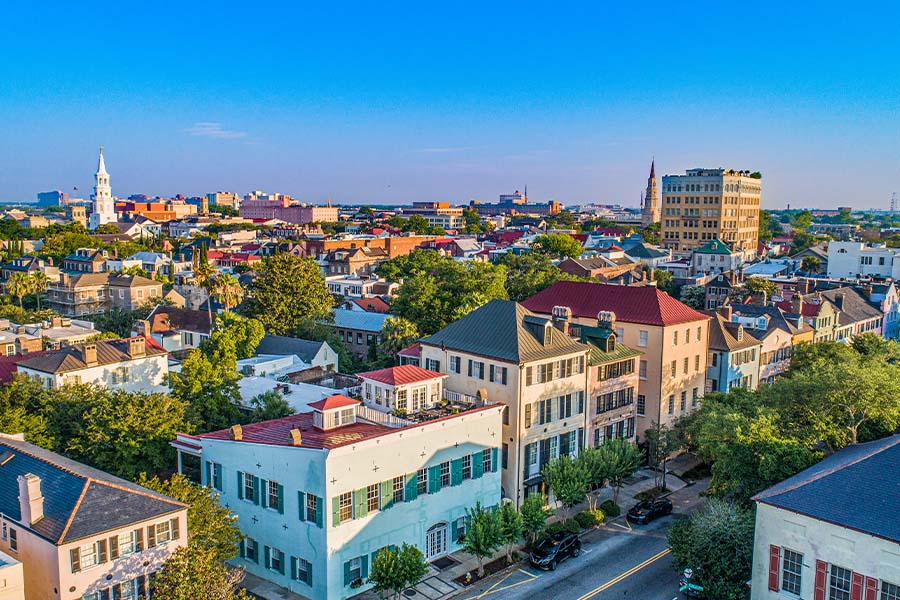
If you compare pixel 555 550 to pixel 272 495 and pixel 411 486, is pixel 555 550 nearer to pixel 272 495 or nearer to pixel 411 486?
pixel 411 486

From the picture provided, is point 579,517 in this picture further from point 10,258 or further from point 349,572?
point 10,258

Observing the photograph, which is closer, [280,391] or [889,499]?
[889,499]

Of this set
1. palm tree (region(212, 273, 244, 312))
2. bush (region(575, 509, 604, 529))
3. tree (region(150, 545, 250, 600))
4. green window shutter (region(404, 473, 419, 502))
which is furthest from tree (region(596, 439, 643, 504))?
palm tree (region(212, 273, 244, 312))

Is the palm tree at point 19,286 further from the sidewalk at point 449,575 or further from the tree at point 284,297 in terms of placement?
the sidewalk at point 449,575

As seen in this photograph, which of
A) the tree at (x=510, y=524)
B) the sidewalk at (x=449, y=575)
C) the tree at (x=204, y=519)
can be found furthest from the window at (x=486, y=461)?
the tree at (x=204, y=519)

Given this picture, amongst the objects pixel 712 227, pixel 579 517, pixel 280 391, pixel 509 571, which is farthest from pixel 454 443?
pixel 712 227
